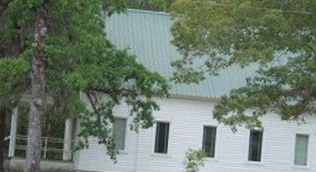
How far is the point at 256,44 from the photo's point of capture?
71.2 ft

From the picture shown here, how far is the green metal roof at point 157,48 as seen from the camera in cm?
3800

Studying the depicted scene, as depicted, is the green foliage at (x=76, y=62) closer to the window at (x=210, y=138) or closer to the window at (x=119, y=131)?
the window at (x=119, y=131)

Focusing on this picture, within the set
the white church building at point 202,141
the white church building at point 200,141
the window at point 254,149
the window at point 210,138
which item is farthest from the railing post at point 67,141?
the window at point 254,149

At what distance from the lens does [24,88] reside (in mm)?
24500

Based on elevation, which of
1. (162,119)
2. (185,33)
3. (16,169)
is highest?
(185,33)

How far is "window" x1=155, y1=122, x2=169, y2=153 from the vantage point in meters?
37.7

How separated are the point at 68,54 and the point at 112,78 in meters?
6.52

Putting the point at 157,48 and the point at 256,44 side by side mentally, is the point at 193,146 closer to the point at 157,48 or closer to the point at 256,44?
the point at 157,48

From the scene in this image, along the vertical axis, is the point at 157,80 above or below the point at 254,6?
below

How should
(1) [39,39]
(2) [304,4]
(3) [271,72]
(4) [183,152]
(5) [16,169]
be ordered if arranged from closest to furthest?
(1) [39,39]
(2) [304,4]
(3) [271,72]
(5) [16,169]
(4) [183,152]

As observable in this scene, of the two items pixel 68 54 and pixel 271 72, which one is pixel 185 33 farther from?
pixel 68 54

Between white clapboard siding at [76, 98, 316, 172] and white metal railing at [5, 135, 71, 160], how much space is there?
1.35 m

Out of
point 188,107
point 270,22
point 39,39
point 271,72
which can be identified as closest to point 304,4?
point 270,22

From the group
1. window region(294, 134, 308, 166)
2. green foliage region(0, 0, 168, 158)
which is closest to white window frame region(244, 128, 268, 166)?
window region(294, 134, 308, 166)
